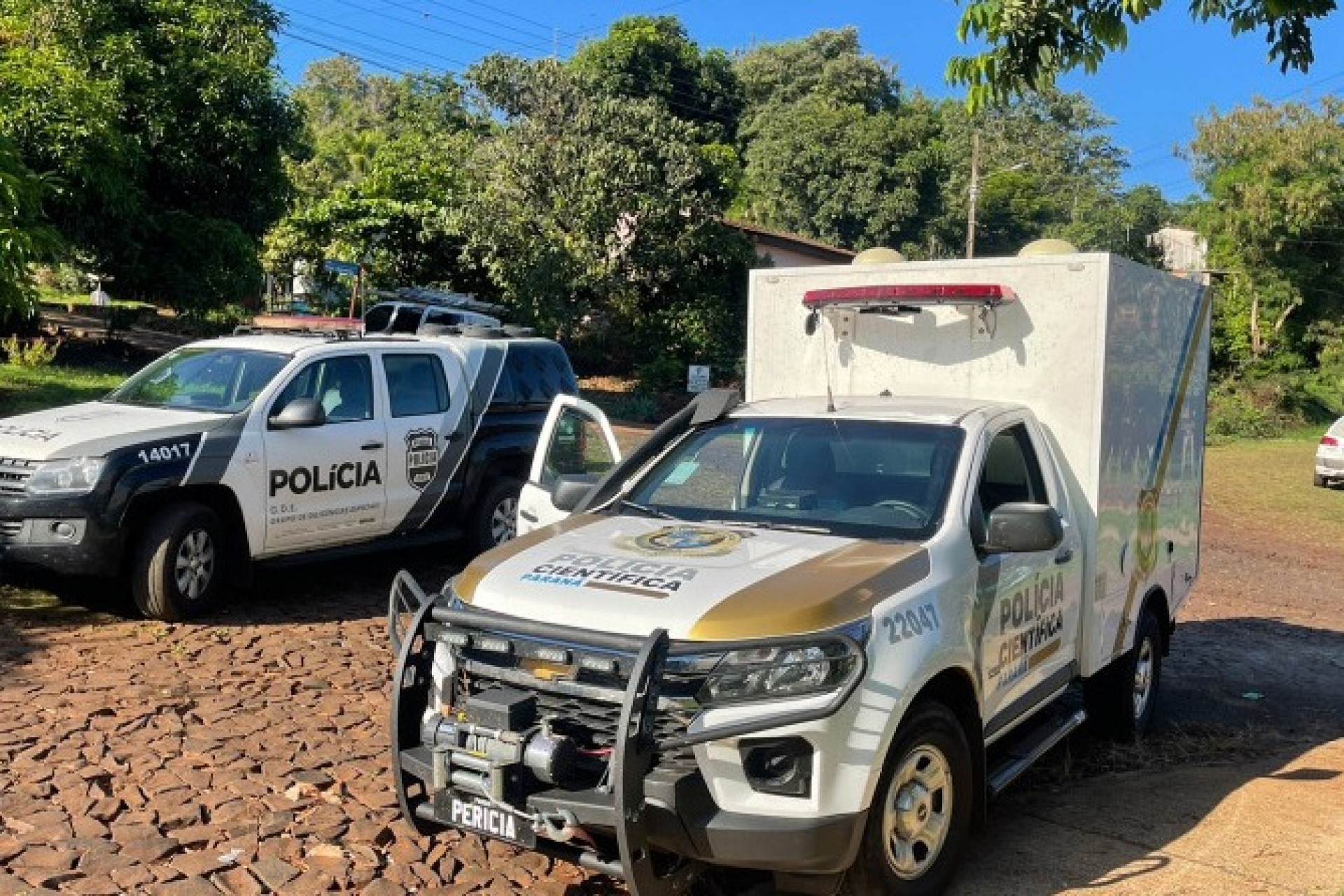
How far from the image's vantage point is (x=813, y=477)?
518 cm

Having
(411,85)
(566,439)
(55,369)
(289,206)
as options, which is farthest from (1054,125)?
(566,439)

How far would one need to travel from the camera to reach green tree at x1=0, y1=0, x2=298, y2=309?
16.0 meters

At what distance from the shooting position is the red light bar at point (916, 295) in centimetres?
587

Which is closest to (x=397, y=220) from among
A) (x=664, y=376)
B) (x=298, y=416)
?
(x=664, y=376)

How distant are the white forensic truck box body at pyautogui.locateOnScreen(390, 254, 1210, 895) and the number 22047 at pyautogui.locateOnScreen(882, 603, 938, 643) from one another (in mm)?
15

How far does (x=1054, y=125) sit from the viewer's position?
2766 inches

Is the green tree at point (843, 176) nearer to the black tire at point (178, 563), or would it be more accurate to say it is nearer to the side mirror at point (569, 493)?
the black tire at point (178, 563)

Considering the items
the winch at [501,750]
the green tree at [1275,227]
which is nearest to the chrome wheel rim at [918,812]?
the winch at [501,750]

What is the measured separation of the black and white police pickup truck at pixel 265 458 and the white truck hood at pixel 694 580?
148 inches

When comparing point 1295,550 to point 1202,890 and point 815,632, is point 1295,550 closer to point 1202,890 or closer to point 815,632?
point 1202,890

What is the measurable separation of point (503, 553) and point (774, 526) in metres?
1.06

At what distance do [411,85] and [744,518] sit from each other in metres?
64.9

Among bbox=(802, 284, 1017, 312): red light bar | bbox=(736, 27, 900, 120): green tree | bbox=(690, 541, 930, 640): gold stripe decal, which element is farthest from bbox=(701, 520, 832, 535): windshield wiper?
bbox=(736, 27, 900, 120): green tree

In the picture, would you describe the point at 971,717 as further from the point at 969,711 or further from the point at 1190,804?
the point at 1190,804
